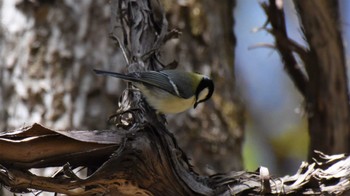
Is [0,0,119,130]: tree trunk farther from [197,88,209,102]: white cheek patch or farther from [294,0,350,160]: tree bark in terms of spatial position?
A: [294,0,350,160]: tree bark

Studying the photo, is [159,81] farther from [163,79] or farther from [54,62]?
[54,62]

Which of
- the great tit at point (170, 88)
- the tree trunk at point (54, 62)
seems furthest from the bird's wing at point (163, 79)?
the tree trunk at point (54, 62)

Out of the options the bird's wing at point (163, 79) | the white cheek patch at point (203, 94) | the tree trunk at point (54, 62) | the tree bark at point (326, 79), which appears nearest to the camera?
the bird's wing at point (163, 79)

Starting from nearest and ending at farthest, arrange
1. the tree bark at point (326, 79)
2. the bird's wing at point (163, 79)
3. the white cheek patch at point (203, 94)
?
the bird's wing at point (163, 79), the white cheek patch at point (203, 94), the tree bark at point (326, 79)

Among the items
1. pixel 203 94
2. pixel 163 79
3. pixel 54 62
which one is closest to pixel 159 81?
pixel 163 79

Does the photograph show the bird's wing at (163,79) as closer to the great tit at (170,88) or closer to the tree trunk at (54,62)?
the great tit at (170,88)

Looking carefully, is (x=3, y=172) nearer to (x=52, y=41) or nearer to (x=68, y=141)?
(x=68, y=141)

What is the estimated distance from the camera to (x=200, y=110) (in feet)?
9.63

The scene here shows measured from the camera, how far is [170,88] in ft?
7.15

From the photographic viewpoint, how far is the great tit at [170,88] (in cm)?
191

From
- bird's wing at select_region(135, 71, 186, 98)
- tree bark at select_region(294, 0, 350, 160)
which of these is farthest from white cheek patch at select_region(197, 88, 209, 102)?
tree bark at select_region(294, 0, 350, 160)

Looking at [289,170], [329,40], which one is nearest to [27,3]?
[329,40]

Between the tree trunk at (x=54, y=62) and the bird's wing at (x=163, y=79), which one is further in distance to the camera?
the tree trunk at (x=54, y=62)

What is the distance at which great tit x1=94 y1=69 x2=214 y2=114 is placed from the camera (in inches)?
75.4
